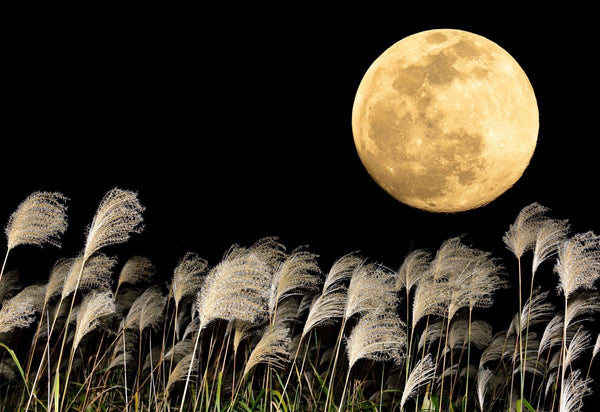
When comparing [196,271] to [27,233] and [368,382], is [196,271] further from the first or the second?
[368,382]

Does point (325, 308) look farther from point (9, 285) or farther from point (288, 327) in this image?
point (9, 285)

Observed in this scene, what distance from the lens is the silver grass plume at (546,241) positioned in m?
4.37

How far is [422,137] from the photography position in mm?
5188

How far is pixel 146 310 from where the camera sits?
4.75 metres

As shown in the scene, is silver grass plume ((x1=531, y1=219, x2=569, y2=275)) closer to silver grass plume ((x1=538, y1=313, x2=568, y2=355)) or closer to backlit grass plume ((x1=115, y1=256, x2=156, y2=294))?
silver grass plume ((x1=538, y1=313, x2=568, y2=355))

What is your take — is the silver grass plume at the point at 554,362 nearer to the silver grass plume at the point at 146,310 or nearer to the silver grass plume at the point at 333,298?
the silver grass plume at the point at 333,298

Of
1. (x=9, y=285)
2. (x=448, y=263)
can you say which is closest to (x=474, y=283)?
(x=448, y=263)

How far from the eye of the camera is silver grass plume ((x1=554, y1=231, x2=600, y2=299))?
3871mm

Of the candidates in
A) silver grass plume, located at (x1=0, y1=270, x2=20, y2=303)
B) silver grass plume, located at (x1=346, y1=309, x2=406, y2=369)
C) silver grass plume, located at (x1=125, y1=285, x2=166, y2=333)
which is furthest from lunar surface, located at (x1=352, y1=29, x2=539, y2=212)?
silver grass plume, located at (x1=0, y1=270, x2=20, y2=303)

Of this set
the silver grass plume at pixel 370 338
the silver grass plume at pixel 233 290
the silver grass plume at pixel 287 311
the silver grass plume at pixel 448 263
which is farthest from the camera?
the silver grass plume at pixel 287 311

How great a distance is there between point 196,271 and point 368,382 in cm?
177

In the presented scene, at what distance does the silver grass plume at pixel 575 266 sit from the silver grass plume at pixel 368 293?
101 centimetres

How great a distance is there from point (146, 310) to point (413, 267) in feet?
6.53

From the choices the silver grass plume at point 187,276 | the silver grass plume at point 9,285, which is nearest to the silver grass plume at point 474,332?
the silver grass plume at point 187,276
